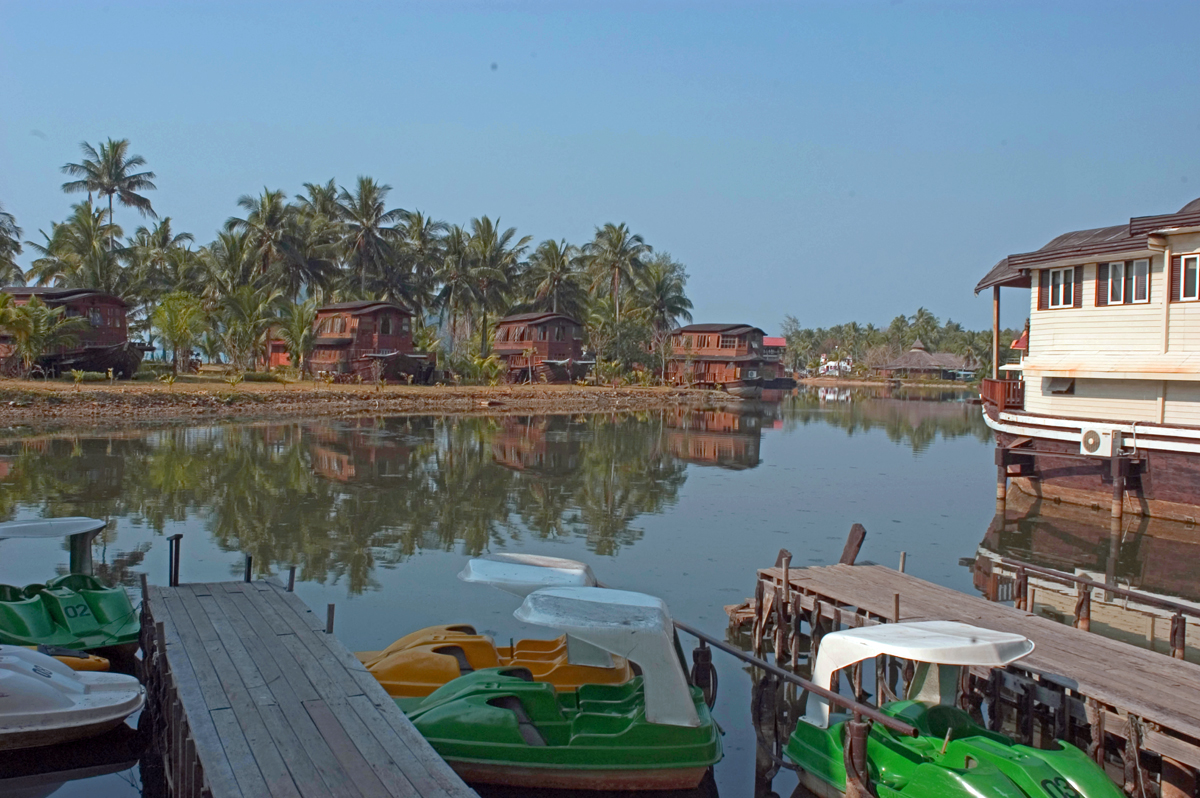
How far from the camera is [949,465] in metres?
32.9

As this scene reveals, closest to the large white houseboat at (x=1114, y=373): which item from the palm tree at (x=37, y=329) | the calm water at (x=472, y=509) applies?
the calm water at (x=472, y=509)

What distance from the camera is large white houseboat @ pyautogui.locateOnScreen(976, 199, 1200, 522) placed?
19.8 meters

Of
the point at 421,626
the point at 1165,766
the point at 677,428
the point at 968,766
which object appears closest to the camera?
the point at 968,766

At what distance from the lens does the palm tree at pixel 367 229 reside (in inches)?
2635

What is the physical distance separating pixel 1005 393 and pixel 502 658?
2066 centimetres

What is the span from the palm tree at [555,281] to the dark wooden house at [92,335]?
35910mm

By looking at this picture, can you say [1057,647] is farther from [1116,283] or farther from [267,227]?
[267,227]

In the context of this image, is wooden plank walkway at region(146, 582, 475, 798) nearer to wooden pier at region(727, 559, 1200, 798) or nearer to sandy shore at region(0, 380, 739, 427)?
wooden pier at region(727, 559, 1200, 798)

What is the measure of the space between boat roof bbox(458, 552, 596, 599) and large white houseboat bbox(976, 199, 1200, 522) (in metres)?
16.1

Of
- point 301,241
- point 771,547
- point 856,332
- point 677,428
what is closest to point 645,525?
point 771,547

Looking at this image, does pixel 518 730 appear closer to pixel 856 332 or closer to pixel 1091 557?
pixel 1091 557

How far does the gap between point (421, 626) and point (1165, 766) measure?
8.29 m

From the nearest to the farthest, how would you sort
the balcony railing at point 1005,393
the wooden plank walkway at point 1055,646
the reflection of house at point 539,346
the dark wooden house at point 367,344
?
the wooden plank walkway at point 1055,646, the balcony railing at point 1005,393, the dark wooden house at point 367,344, the reflection of house at point 539,346

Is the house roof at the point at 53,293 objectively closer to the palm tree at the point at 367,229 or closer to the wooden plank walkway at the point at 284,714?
the palm tree at the point at 367,229
